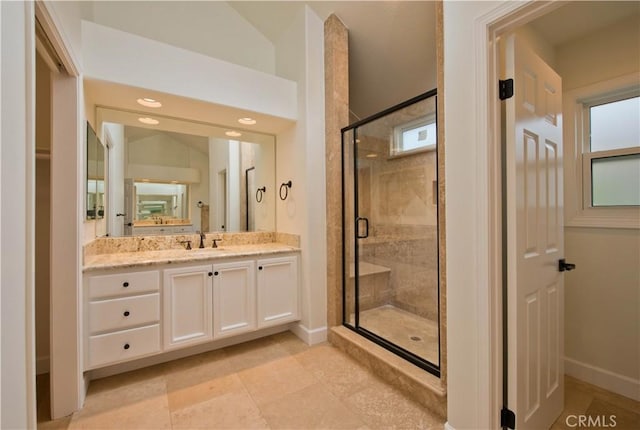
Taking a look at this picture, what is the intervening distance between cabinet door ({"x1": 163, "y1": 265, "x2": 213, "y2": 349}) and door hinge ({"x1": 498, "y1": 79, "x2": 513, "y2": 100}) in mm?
2194

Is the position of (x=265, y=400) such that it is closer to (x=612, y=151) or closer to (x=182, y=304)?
(x=182, y=304)

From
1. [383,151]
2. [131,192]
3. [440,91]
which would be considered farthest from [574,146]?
[131,192]

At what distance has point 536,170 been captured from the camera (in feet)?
4.58

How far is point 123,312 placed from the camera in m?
1.87

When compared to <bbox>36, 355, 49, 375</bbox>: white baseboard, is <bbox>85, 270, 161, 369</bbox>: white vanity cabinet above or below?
above

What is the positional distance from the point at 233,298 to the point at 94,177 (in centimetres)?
141

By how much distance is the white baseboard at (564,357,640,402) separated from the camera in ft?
5.68

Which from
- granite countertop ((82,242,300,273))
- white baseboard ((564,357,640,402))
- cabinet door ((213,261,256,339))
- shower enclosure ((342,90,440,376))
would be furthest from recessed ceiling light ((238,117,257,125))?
white baseboard ((564,357,640,402))

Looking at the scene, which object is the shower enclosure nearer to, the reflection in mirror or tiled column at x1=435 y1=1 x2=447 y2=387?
tiled column at x1=435 y1=1 x2=447 y2=387

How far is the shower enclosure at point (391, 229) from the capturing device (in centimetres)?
247

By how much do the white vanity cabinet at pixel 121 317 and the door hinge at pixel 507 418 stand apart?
85.0 inches

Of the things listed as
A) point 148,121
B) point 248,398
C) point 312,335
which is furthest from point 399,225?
point 148,121

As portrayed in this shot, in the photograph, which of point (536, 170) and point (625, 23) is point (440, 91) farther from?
point (625, 23)

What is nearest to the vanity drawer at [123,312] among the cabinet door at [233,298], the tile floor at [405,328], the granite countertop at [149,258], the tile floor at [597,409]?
the granite countertop at [149,258]
